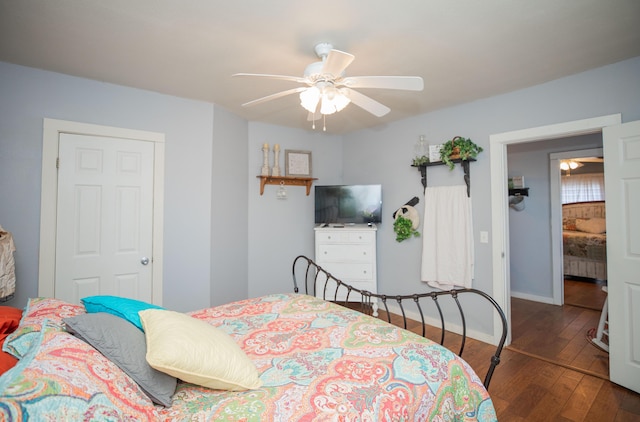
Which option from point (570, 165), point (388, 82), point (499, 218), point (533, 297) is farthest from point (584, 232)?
point (388, 82)

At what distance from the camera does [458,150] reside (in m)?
3.13

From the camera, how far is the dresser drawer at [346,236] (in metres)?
3.75

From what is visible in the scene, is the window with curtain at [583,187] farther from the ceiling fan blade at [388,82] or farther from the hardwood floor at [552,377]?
the ceiling fan blade at [388,82]

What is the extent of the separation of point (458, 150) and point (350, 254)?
1712 millimetres

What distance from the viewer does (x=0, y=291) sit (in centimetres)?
196

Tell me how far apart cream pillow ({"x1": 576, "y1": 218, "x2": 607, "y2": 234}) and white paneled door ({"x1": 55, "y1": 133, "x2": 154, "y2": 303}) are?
742 cm

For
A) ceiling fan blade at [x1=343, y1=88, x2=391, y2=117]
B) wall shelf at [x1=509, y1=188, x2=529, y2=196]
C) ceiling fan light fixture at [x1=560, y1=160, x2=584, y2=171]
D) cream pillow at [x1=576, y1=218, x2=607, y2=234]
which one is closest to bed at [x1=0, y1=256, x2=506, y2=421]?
ceiling fan blade at [x1=343, y1=88, x2=391, y2=117]

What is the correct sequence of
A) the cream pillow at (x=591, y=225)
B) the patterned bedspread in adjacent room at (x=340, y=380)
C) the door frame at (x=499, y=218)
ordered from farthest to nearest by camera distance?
the cream pillow at (x=591, y=225)
the door frame at (x=499, y=218)
the patterned bedspread in adjacent room at (x=340, y=380)

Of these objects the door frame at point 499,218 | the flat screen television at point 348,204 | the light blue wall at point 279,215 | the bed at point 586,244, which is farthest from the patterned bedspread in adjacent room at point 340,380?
the bed at point 586,244

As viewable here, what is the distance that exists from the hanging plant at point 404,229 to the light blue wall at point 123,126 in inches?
86.7

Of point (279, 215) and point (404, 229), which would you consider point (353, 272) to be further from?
point (279, 215)

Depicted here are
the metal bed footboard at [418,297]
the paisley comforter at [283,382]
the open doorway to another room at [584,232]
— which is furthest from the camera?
the open doorway to another room at [584,232]

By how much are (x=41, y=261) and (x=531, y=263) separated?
5.84m

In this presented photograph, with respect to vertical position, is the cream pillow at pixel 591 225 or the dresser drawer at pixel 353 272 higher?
the cream pillow at pixel 591 225
